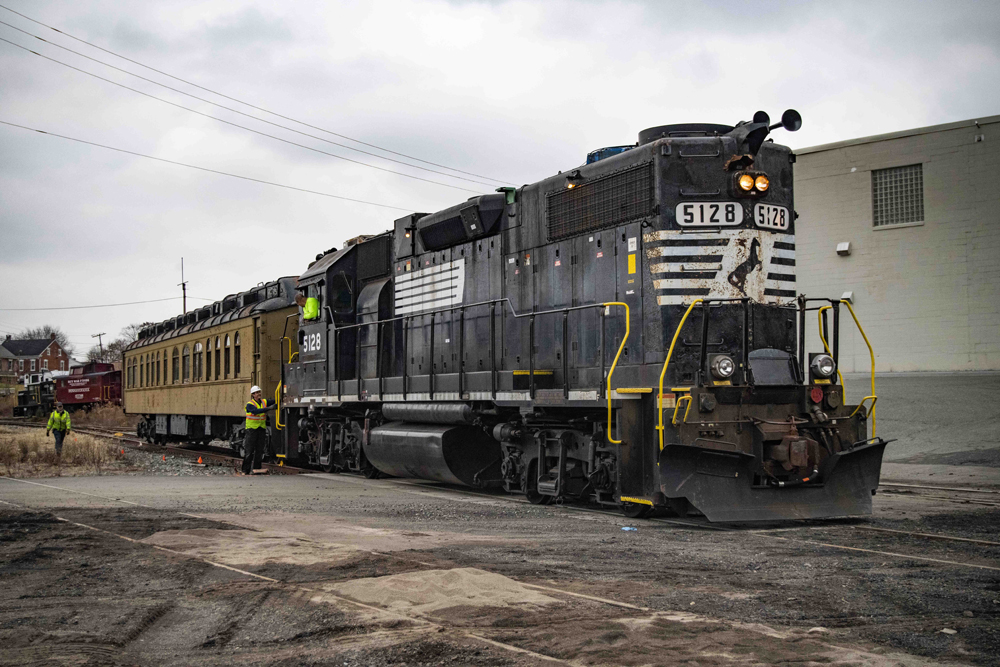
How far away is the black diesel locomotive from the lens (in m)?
8.10

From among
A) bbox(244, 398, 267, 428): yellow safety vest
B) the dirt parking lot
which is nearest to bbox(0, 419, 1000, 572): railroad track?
the dirt parking lot

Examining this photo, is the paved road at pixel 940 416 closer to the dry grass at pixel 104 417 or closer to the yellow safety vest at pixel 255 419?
the yellow safety vest at pixel 255 419

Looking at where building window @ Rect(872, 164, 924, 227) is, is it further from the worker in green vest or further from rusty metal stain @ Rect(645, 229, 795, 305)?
the worker in green vest

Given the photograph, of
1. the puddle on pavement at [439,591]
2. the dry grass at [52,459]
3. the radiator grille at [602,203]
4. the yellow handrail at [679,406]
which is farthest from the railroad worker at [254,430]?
the puddle on pavement at [439,591]

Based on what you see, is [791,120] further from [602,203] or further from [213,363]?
[213,363]

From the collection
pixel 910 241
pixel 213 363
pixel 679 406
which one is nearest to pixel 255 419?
pixel 213 363

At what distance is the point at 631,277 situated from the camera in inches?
360

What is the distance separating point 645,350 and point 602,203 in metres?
1.74

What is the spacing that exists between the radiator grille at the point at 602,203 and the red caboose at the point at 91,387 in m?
38.1

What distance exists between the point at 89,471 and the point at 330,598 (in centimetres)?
1265

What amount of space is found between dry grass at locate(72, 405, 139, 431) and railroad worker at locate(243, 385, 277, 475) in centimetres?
2748

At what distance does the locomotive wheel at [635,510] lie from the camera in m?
8.66

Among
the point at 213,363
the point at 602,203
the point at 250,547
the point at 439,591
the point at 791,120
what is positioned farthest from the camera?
the point at 213,363

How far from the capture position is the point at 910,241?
18391 millimetres
